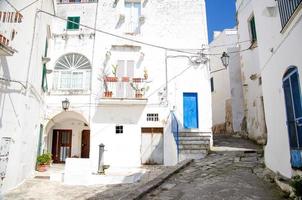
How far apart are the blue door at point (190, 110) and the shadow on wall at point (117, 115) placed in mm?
2711

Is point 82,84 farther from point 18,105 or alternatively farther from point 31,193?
point 31,193

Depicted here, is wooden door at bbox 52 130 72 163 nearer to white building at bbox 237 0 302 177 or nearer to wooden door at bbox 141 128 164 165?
wooden door at bbox 141 128 164 165

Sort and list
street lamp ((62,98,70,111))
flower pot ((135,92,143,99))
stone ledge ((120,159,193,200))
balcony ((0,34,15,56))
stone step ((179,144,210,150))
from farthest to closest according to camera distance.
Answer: flower pot ((135,92,143,99))
street lamp ((62,98,70,111))
stone step ((179,144,210,150))
balcony ((0,34,15,56))
stone ledge ((120,159,193,200))

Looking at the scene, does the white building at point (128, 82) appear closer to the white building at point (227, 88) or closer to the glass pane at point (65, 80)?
the glass pane at point (65, 80)

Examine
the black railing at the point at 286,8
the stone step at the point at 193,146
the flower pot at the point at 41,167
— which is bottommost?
the flower pot at the point at 41,167

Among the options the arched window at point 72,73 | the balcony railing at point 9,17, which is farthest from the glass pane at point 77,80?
the balcony railing at point 9,17

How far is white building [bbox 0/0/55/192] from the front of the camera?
8.55 m

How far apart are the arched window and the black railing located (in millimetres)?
11921

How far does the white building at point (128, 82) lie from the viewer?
1551 cm

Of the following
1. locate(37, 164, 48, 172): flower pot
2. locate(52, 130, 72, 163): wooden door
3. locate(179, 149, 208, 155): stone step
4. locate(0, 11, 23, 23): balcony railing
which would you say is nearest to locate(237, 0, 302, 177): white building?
locate(179, 149, 208, 155): stone step

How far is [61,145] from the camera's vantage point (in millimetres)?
17359

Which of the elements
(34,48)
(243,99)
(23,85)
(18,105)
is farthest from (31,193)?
(243,99)

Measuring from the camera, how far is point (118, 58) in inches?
651

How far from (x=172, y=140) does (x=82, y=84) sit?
252 inches
